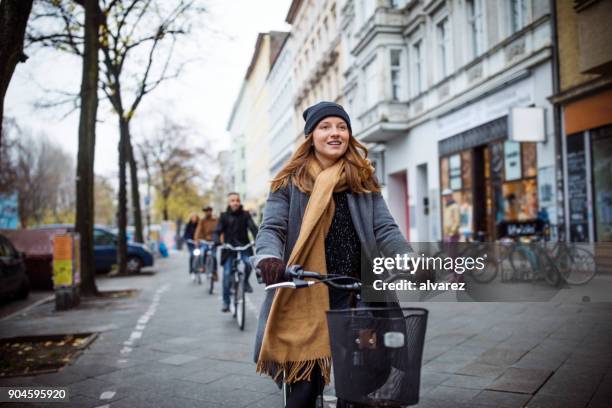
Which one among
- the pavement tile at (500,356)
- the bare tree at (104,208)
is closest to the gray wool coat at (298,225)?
the pavement tile at (500,356)

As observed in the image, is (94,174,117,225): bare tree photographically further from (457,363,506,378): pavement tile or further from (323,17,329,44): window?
(457,363,506,378): pavement tile

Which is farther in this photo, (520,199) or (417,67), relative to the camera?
(417,67)

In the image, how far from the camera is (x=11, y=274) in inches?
507

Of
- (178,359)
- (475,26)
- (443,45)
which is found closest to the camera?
(178,359)

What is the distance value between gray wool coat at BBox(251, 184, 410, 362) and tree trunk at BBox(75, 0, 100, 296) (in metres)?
10.9

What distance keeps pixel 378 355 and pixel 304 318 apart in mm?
624

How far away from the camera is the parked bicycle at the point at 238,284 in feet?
27.2

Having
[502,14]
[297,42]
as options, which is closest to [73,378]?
[502,14]

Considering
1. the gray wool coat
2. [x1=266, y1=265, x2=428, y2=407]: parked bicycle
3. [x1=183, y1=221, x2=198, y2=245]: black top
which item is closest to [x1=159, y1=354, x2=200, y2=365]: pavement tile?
the gray wool coat

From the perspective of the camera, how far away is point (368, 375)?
2.26 metres

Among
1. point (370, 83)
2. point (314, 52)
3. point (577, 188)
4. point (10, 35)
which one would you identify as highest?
point (314, 52)

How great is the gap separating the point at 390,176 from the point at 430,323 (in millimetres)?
19835

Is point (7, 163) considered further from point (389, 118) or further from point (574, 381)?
point (574, 381)

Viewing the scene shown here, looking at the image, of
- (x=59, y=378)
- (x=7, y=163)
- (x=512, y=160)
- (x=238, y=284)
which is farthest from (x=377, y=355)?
(x=7, y=163)
